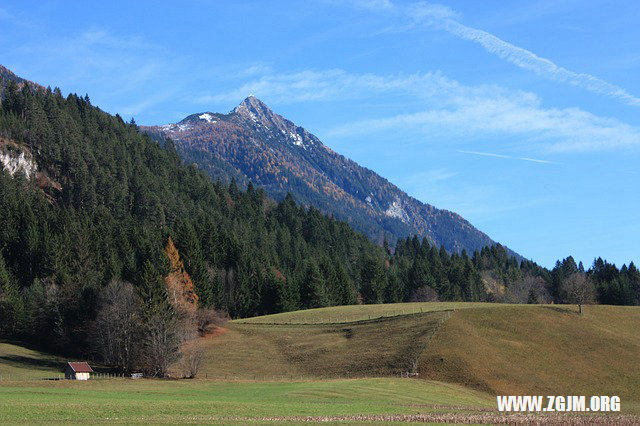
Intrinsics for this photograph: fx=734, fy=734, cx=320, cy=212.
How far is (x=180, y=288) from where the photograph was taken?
109 m

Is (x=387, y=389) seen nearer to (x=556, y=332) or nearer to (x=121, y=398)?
(x=121, y=398)

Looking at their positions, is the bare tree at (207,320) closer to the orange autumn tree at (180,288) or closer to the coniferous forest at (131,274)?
the orange autumn tree at (180,288)

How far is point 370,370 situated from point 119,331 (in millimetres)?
34552

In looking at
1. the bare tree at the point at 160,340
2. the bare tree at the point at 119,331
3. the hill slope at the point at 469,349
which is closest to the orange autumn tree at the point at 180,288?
the bare tree at the point at 160,340

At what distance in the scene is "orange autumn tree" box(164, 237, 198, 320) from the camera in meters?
104

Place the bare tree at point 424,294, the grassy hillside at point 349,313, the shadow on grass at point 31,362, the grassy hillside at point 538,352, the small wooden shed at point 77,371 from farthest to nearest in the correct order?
the bare tree at point 424,294 → the grassy hillside at point 349,313 → the shadow on grass at point 31,362 → the small wooden shed at point 77,371 → the grassy hillside at point 538,352

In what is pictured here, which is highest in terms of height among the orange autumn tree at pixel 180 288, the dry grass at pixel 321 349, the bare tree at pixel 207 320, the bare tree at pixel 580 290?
the bare tree at pixel 580 290

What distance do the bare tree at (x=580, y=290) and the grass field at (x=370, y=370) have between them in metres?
52.3

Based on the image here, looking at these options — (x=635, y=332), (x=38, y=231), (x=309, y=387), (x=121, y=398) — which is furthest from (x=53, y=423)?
(x=38, y=231)

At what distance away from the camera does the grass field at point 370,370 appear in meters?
55.2

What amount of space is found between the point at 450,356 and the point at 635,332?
33355mm

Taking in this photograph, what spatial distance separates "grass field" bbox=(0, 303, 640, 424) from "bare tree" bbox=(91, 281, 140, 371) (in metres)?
6.78

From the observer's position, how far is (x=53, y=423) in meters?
45.0

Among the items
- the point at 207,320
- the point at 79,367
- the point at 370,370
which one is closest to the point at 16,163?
the point at 207,320
